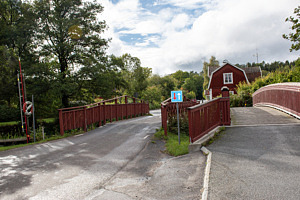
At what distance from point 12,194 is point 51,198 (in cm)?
86

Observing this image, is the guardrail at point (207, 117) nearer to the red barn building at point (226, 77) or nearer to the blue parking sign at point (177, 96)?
the blue parking sign at point (177, 96)

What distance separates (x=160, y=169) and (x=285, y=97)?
8.66 metres

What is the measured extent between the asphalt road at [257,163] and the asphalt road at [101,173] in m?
0.45

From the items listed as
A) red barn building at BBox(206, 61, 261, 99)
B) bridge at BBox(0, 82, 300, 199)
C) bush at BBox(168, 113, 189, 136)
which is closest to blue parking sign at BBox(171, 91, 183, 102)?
bridge at BBox(0, 82, 300, 199)

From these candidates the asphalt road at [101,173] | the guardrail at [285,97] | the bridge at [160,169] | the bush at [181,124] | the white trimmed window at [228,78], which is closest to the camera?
the bridge at [160,169]

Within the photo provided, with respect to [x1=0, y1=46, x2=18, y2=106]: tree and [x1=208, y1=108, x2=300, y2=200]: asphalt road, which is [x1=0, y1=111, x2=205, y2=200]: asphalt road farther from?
[x1=0, y1=46, x2=18, y2=106]: tree

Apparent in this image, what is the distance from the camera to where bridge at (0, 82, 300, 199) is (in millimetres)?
4375

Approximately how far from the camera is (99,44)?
72.6 ft

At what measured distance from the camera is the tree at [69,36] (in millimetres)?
19484

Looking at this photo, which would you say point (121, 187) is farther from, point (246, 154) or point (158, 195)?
point (246, 154)

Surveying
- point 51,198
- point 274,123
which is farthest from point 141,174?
point 274,123

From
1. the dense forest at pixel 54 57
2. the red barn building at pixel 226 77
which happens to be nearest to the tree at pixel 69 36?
the dense forest at pixel 54 57

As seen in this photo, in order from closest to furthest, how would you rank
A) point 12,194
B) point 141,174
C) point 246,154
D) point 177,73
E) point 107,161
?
point 12,194
point 141,174
point 246,154
point 107,161
point 177,73

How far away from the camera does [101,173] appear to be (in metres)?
5.79
